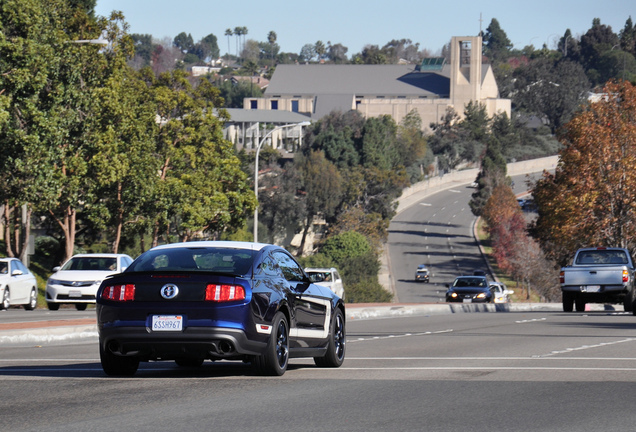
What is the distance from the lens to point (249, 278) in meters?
11.0

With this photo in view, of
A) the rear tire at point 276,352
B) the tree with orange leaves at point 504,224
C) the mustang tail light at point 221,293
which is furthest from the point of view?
the tree with orange leaves at point 504,224

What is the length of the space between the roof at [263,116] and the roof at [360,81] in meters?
16.2

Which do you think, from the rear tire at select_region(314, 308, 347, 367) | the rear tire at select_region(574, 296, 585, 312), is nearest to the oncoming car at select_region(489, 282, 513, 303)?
the rear tire at select_region(574, 296, 585, 312)

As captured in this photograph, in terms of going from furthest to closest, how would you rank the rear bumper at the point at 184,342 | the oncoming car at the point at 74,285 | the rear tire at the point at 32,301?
the rear tire at the point at 32,301 → the oncoming car at the point at 74,285 → the rear bumper at the point at 184,342

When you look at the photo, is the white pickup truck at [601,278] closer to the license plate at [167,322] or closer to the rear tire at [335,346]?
the rear tire at [335,346]

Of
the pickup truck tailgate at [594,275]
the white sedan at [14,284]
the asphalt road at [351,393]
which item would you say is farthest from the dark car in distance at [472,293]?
the asphalt road at [351,393]

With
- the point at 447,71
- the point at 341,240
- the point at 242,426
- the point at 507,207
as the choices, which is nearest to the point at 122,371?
the point at 242,426

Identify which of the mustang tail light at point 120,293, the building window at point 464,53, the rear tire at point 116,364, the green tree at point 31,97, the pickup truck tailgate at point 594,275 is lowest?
the pickup truck tailgate at point 594,275

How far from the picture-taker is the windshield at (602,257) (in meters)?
30.6

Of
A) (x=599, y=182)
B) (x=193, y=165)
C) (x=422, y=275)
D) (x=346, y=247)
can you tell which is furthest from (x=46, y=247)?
(x=422, y=275)

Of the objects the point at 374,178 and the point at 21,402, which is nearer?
the point at 21,402

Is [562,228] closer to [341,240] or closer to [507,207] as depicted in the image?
[341,240]

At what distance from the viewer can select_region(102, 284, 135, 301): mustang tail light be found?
11.0m

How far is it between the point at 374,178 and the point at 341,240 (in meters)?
16.9
